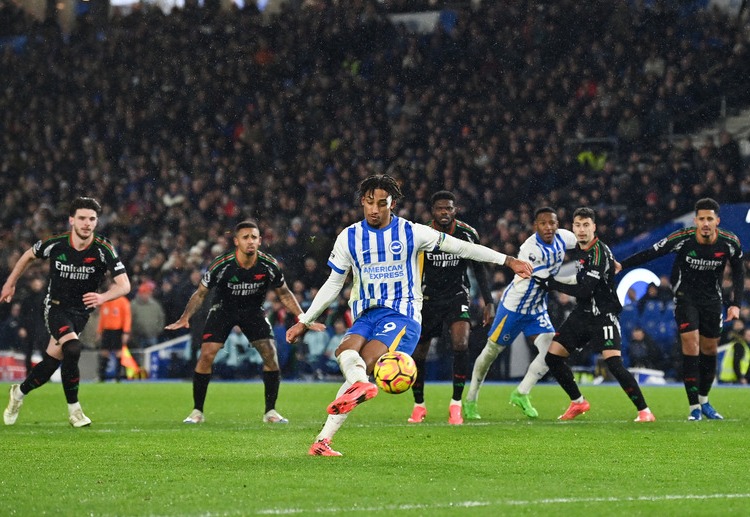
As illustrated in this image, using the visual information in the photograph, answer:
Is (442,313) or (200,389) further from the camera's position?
(200,389)

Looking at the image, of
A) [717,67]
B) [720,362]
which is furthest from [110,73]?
[720,362]

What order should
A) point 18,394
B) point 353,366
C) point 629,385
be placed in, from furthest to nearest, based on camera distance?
1. point 629,385
2. point 18,394
3. point 353,366

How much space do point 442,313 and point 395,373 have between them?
460cm

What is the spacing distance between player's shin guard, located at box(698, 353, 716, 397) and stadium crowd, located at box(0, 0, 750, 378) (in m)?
9.69

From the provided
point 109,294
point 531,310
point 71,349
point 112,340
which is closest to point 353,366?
point 109,294

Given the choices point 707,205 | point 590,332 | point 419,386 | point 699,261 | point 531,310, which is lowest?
point 419,386

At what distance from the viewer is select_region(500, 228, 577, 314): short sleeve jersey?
42.6 feet

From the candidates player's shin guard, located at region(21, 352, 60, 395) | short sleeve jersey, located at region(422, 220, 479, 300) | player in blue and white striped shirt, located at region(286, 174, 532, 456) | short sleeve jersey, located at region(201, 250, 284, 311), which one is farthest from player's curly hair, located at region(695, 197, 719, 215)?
player's shin guard, located at region(21, 352, 60, 395)

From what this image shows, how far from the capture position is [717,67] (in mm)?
25359

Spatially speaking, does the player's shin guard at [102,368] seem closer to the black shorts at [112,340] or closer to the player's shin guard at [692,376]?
the black shorts at [112,340]

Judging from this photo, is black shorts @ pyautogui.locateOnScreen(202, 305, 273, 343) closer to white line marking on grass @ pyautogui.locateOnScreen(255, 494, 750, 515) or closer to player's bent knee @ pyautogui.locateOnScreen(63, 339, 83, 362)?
player's bent knee @ pyautogui.locateOnScreen(63, 339, 83, 362)

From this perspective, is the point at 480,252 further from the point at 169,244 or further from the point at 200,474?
the point at 169,244

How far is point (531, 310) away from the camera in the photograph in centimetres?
1330

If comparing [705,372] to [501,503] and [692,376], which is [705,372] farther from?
[501,503]
